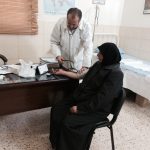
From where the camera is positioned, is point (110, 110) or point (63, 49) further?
point (63, 49)

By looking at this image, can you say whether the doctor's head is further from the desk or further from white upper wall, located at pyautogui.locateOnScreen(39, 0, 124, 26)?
white upper wall, located at pyautogui.locateOnScreen(39, 0, 124, 26)

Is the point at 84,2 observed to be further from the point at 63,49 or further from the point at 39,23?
the point at 63,49

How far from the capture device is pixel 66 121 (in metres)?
1.55

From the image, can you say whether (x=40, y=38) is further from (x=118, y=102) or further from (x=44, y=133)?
(x=118, y=102)

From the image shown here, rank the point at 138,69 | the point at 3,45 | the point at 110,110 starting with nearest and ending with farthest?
the point at 110,110 → the point at 138,69 → the point at 3,45

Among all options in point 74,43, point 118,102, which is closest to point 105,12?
point 74,43

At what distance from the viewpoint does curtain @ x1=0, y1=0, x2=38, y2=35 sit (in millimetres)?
2820

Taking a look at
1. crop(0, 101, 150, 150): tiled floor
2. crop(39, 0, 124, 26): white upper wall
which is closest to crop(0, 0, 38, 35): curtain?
crop(39, 0, 124, 26): white upper wall

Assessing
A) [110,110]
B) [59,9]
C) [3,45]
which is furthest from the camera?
[59,9]

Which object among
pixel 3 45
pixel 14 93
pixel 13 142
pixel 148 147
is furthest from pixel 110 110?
pixel 3 45

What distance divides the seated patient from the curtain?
1695mm

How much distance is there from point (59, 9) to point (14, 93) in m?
1.96

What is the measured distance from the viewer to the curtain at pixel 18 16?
2.82 metres

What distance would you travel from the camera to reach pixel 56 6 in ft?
10.4
